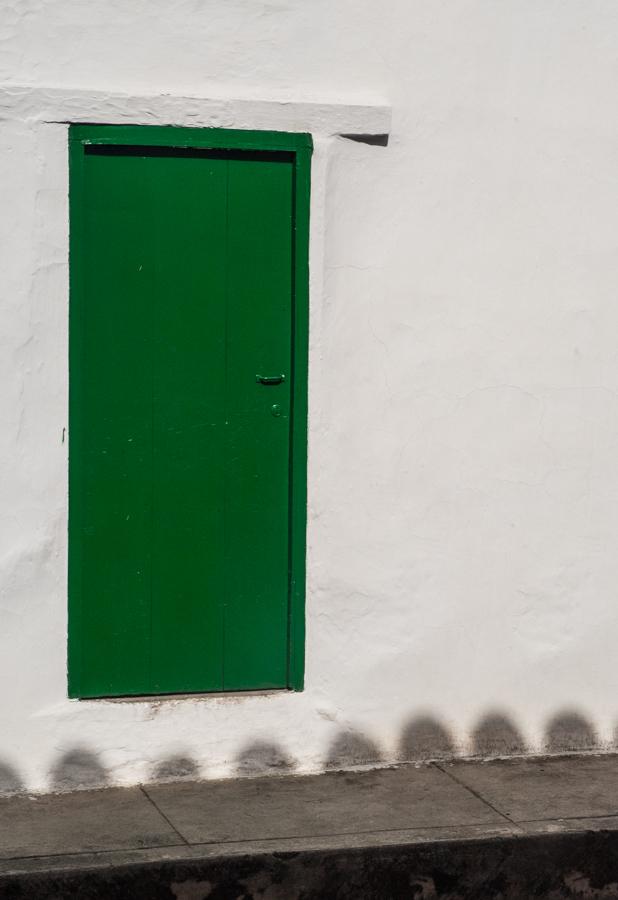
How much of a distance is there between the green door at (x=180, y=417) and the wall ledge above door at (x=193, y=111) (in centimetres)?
12

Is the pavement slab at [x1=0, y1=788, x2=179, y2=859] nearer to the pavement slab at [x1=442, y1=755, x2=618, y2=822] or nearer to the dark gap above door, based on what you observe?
the pavement slab at [x1=442, y1=755, x2=618, y2=822]

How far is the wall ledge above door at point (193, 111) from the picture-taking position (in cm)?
538

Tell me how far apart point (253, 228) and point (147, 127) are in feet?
1.83

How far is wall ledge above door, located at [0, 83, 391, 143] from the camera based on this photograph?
538 centimetres

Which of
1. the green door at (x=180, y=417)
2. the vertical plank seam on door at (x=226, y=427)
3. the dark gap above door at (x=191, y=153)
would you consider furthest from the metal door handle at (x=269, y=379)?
the dark gap above door at (x=191, y=153)

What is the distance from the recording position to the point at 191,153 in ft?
18.2

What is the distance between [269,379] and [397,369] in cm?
52

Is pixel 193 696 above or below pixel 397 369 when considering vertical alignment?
below

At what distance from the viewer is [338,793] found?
5539mm

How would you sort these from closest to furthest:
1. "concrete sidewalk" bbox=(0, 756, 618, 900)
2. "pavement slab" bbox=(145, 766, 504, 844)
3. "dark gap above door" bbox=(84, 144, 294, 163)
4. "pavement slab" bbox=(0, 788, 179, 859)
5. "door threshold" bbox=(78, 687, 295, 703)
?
"concrete sidewalk" bbox=(0, 756, 618, 900), "pavement slab" bbox=(0, 788, 179, 859), "pavement slab" bbox=(145, 766, 504, 844), "dark gap above door" bbox=(84, 144, 294, 163), "door threshold" bbox=(78, 687, 295, 703)

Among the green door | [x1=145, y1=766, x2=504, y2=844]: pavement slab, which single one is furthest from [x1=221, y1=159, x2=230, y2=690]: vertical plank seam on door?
[x1=145, y1=766, x2=504, y2=844]: pavement slab

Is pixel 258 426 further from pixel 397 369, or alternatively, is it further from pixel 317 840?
pixel 317 840

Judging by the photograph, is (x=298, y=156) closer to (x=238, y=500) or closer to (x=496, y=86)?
(x=496, y=86)

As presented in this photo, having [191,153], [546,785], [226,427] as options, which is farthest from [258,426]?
[546,785]
